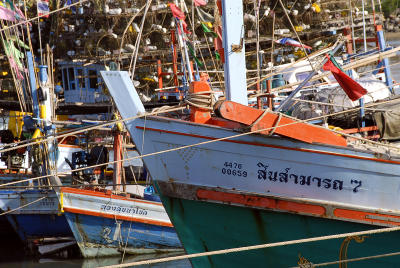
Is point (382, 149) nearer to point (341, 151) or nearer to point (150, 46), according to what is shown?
point (341, 151)

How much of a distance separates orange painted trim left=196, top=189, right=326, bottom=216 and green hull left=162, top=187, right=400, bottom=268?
101 mm

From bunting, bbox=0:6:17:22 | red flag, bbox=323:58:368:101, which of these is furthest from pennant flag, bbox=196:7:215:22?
→ red flag, bbox=323:58:368:101

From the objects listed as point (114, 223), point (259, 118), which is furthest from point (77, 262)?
point (259, 118)

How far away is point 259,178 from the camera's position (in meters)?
7.76

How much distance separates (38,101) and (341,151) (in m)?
10.0

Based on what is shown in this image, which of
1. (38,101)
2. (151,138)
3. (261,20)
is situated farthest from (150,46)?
(151,138)

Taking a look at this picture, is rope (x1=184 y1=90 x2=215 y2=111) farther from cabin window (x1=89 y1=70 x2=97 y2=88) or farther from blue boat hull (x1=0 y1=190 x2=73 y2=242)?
cabin window (x1=89 y1=70 x2=97 y2=88)

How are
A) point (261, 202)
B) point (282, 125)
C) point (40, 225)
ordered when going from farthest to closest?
point (40, 225)
point (261, 202)
point (282, 125)

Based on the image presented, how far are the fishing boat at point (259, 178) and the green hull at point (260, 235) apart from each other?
12 millimetres

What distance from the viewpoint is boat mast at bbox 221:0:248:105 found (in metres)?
8.24

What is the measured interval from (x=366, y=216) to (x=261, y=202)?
1192 millimetres

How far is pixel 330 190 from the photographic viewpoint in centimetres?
754

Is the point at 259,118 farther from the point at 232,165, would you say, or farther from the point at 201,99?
the point at 201,99

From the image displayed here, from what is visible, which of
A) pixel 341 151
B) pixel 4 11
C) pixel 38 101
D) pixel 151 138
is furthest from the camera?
pixel 38 101
